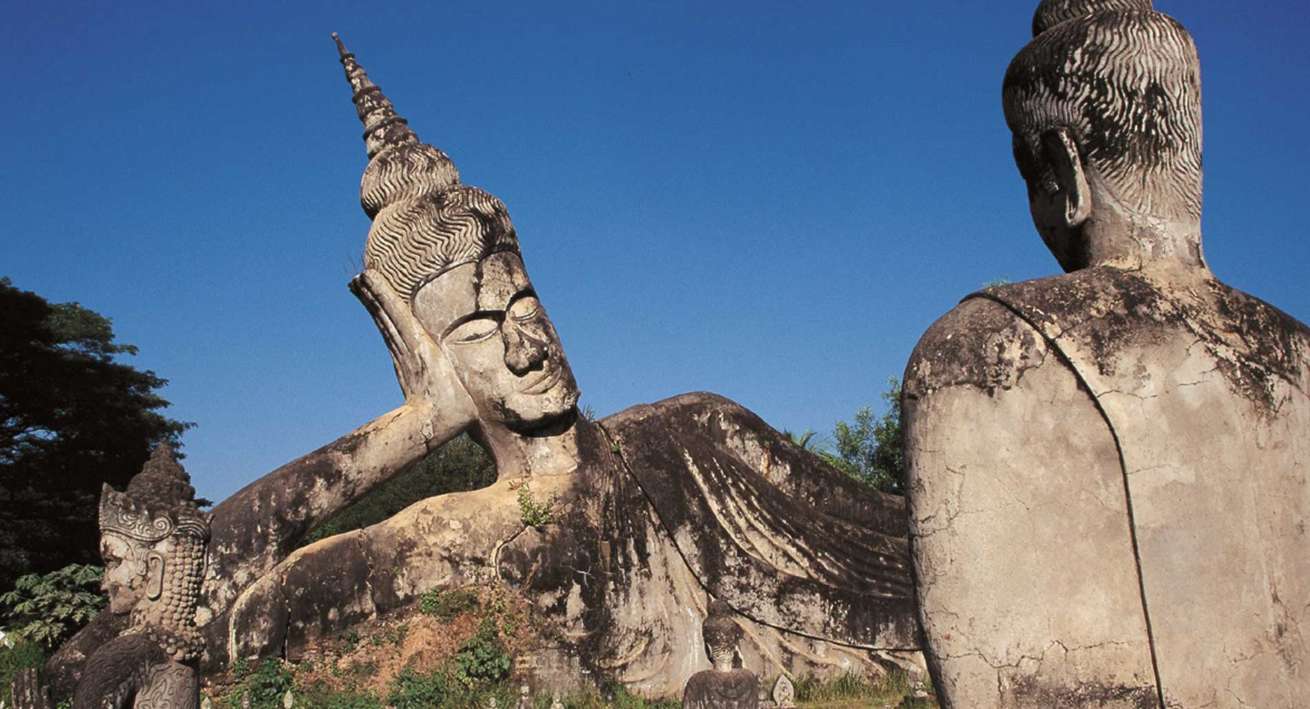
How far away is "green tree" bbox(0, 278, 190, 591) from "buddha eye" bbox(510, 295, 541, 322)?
587 inches

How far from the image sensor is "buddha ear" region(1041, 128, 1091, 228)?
9.31 feet

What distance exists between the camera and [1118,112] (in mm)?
2764

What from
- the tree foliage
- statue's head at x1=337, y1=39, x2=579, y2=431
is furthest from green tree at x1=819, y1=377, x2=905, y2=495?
statue's head at x1=337, y1=39, x2=579, y2=431

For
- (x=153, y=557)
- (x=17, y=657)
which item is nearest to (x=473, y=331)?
(x=153, y=557)

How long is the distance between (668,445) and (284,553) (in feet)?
10.1

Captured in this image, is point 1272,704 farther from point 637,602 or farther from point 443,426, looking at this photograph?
point 443,426

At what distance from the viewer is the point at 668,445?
9922mm

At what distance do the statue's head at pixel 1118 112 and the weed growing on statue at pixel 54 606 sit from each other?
1168 cm

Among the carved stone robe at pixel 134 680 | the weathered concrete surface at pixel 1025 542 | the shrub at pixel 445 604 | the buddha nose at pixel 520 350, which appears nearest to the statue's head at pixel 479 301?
the buddha nose at pixel 520 350

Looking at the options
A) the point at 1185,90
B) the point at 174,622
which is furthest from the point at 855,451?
the point at 1185,90

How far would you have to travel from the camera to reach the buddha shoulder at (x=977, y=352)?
254 centimetres

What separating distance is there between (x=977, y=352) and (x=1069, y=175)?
0.59 metres

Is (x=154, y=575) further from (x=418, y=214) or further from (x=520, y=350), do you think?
(x=418, y=214)

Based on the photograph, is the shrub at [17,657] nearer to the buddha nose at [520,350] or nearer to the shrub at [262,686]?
the shrub at [262,686]
